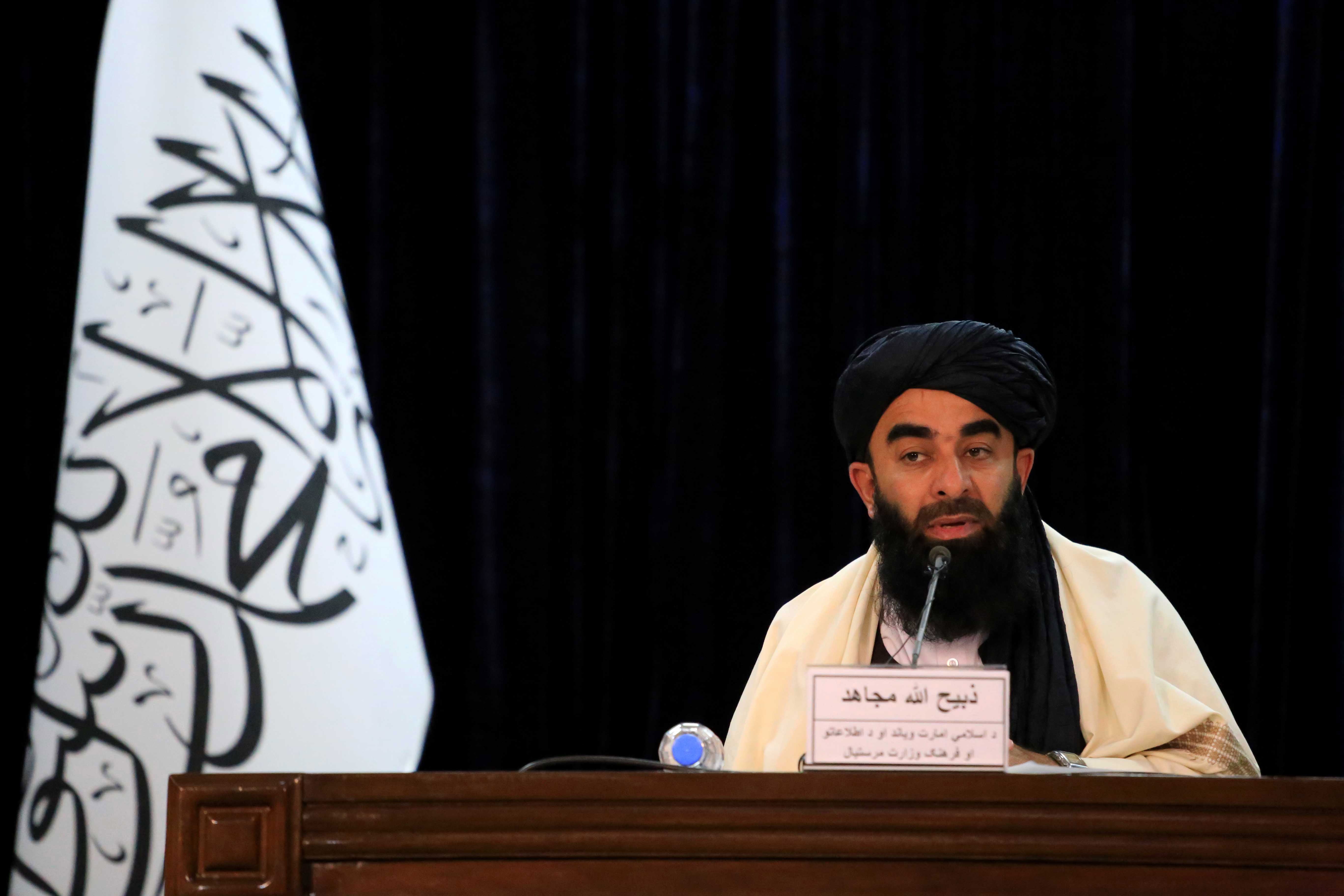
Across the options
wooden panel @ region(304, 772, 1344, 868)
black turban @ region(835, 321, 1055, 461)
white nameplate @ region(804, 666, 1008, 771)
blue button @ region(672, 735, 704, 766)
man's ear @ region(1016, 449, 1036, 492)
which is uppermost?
black turban @ region(835, 321, 1055, 461)

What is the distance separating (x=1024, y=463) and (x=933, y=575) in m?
0.52

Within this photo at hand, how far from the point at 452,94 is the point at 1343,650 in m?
2.29

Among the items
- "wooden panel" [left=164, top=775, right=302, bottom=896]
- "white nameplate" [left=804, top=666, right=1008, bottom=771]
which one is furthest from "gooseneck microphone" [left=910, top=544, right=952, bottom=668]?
"wooden panel" [left=164, top=775, right=302, bottom=896]

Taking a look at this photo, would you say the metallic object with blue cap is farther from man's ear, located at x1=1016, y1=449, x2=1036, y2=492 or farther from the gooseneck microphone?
man's ear, located at x1=1016, y1=449, x2=1036, y2=492

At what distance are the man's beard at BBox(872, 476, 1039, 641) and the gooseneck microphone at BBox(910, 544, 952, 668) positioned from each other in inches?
4.4

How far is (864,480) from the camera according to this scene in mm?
2094

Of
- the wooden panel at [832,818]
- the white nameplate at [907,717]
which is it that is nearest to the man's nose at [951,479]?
the white nameplate at [907,717]

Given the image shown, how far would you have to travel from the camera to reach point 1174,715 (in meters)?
1.75

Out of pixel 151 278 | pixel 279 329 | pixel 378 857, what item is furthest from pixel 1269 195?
pixel 378 857

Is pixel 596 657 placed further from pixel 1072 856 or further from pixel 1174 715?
pixel 1072 856

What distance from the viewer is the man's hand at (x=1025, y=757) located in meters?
1.59

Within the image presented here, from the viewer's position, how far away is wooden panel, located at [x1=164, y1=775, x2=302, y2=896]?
1043 mm

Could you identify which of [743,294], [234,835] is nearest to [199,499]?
[743,294]

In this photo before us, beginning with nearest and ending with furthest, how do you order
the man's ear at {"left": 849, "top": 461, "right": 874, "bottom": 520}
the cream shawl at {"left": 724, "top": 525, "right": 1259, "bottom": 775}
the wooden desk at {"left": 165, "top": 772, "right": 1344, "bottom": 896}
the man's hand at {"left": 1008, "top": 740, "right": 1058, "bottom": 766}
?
the wooden desk at {"left": 165, "top": 772, "right": 1344, "bottom": 896}, the man's hand at {"left": 1008, "top": 740, "right": 1058, "bottom": 766}, the cream shawl at {"left": 724, "top": 525, "right": 1259, "bottom": 775}, the man's ear at {"left": 849, "top": 461, "right": 874, "bottom": 520}
